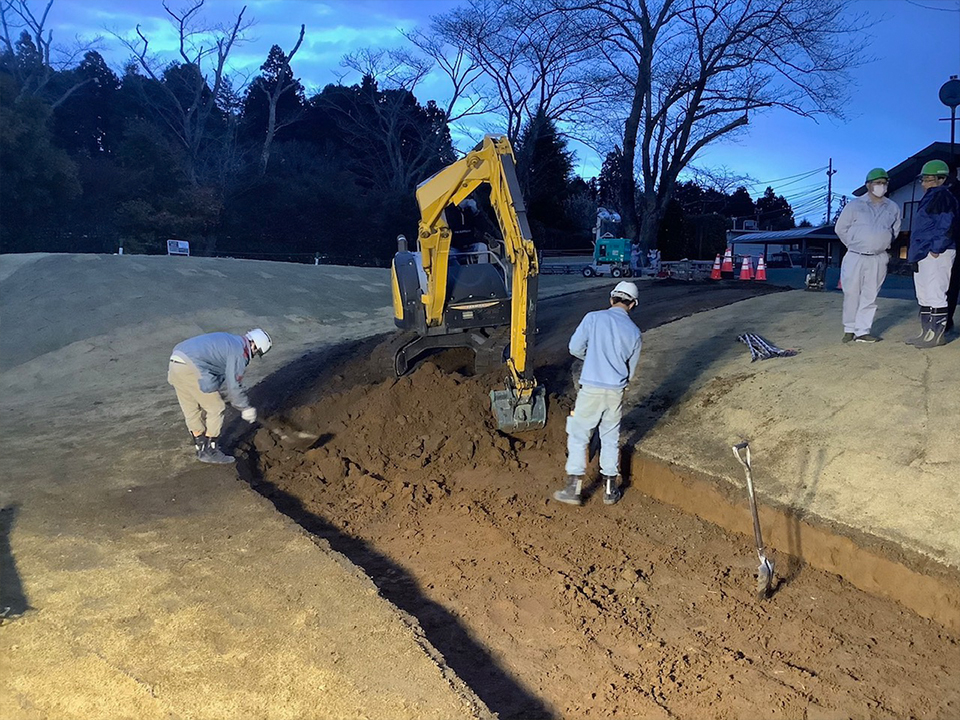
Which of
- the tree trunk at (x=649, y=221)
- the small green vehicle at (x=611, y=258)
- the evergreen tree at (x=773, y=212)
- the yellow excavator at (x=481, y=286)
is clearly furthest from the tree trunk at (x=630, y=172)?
the evergreen tree at (x=773, y=212)

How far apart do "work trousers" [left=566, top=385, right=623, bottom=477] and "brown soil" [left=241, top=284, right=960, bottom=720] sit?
15.6 inches

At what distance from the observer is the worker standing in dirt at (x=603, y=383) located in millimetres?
5805

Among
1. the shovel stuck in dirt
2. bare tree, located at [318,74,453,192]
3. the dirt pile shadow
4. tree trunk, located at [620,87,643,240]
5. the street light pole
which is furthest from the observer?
bare tree, located at [318,74,453,192]

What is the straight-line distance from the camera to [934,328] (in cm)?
712

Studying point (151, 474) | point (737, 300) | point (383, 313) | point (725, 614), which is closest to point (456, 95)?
point (383, 313)

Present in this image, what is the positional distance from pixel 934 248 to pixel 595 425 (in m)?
3.77

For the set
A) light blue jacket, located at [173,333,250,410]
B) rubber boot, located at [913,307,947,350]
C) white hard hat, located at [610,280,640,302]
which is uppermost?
white hard hat, located at [610,280,640,302]

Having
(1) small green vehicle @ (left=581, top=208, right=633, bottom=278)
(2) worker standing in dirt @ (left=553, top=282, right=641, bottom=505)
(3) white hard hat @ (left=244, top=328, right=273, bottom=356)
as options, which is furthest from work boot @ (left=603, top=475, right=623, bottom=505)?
(1) small green vehicle @ (left=581, top=208, right=633, bottom=278)

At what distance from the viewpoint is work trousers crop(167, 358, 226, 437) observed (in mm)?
6918

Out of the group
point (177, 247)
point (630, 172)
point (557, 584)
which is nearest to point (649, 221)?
point (630, 172)

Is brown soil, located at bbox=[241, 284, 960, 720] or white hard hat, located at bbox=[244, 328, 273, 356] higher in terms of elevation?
white hard hat, located at bbox=[244, 328, 273, 356]

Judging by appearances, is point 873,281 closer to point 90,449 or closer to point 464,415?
point 464,415

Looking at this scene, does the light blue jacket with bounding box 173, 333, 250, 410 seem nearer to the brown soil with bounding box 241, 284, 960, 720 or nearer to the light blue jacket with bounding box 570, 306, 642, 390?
the brown soil with bounding box 241, 284, 960, 720

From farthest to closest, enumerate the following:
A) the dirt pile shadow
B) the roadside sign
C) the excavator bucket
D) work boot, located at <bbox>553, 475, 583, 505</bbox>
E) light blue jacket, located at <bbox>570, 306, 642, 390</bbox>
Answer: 1. the roadside sign
2. the excavator bucket
3. work boot, located at <bbox>553, 475, 583, 505</bbox>
4. light blue jacket, located at <bbox>570, 306, 642, 390</bbox>
5. the dirt pile shadow
